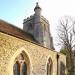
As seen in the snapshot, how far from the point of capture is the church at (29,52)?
328 inches

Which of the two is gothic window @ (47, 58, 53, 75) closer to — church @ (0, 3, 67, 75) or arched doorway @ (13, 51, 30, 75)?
church @ (0, 3, 67, 75)

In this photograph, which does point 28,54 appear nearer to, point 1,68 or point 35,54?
point 35,54

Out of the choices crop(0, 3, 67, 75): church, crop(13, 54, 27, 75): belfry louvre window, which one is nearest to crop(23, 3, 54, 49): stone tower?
crop(0, 3, 67, 75): church

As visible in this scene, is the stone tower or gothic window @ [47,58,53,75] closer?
gothic window @ [47,58,53,75]

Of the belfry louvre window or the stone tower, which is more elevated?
the stone tower

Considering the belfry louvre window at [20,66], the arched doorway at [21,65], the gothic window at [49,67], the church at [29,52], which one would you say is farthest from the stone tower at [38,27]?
the belfry louvre window at [20,66]

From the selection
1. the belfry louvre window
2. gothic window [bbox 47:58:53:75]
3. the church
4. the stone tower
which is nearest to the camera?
the church

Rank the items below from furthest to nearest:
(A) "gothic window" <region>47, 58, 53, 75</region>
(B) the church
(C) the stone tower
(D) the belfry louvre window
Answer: (C) the stone tower < (A) "gothic window" <region>47, 58, 53, 75</region> < (D) the belfry louvre window < (B) the church

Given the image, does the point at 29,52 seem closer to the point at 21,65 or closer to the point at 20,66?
the point at 21,65

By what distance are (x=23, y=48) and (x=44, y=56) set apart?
3262mm

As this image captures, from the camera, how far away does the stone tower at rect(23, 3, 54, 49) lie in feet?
54.8

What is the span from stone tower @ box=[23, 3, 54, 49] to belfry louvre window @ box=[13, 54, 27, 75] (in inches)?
239

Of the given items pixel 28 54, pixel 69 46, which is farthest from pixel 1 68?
pixel 69 46

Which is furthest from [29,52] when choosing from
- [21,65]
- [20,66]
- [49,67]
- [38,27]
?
[38,27]
